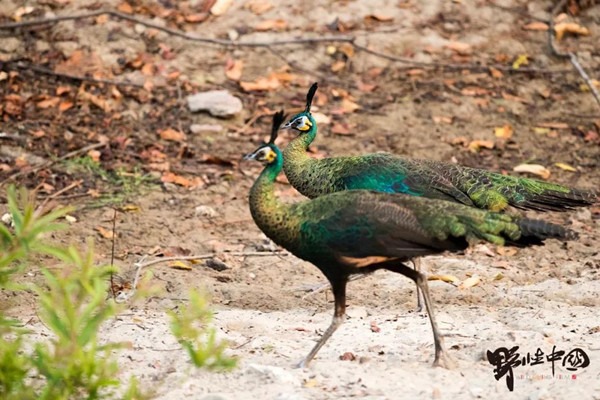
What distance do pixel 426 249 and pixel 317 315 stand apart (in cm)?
150

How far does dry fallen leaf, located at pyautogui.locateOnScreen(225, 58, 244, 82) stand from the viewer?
1013cm

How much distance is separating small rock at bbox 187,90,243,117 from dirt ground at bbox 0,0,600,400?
0.09 m

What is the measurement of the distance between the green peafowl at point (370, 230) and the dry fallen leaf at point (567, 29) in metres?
6.05

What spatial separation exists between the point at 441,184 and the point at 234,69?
3.99 m

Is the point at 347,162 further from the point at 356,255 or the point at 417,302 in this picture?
the point at 356,255

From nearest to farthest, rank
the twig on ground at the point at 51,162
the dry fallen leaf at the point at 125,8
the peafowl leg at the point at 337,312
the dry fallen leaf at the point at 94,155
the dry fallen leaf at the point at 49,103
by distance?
the peafowl leg at the point at 337,312
the twig on ground at the point at 51,162
the dry fallen leaf at the point at 94,155
the dry fallen leaf at the point at 49,103
the dry fallen leaf at the point at 125,8

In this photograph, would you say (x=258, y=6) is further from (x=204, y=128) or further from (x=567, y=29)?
(x=567, y=29)

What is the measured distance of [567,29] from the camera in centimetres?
1095

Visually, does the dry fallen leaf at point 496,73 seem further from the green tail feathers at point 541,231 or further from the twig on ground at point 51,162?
the green tail feathers at point 541,231

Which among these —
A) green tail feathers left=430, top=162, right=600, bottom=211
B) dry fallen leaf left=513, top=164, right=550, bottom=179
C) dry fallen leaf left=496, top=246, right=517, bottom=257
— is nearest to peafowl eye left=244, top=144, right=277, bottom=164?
green tail feathers left=430, top=162, right=600, bottom=211

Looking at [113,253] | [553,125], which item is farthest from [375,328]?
[553,125]

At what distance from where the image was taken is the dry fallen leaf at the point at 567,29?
35.8ft

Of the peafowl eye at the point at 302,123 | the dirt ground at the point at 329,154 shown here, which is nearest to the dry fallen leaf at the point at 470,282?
the dirt ground at the point at 329,154

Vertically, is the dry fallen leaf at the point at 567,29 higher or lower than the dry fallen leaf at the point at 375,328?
lower
